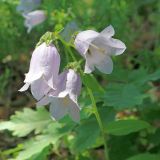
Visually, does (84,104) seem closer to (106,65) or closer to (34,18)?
(106,65)

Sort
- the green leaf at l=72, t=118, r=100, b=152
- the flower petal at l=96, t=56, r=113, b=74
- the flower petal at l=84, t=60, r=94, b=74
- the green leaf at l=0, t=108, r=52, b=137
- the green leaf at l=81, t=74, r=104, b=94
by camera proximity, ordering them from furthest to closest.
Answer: the green leaf at l=0, t=108, r=52, b=137, the green leaf at l=72, t=118, r=100, b=152, the green leaf at l=81, t=74, r=104, b=94, the flower petal at l=96, t=56, r=113, b=74, the flower petal at l=84, t=60, r=94, b=74

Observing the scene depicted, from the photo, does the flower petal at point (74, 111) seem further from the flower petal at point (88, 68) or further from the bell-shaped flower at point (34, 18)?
the bell-shaped flower at point (34, 18)

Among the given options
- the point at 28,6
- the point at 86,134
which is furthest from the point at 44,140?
the point at 28,6

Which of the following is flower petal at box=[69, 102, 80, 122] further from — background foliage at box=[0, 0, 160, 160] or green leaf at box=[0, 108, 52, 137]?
green leaf at box=[0, 108, 52, 137]

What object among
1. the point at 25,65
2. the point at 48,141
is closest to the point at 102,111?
the point at 48,141

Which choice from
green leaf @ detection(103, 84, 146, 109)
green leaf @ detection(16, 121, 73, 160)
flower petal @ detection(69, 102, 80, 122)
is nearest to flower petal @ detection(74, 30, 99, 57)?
flower petal @ detection(69, 102, 80, 122)

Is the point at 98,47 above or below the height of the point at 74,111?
above

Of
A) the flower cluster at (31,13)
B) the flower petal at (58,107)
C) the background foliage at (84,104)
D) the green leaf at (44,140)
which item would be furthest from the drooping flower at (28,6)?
the flower petal at (58,107)
